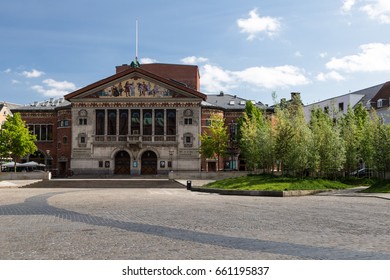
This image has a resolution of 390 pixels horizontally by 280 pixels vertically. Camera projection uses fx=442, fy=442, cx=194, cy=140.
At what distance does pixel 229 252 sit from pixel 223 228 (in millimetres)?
4093

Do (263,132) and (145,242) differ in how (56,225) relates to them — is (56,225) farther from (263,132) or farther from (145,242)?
(263,132)

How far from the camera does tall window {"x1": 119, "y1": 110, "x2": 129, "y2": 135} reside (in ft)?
230

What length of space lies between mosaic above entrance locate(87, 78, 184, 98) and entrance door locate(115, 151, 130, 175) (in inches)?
367

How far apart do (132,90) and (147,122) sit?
220 inches

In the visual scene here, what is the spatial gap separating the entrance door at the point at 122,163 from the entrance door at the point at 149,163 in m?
2.40

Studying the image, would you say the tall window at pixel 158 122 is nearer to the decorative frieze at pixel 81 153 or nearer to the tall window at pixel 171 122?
the tall window at pixel 171 122

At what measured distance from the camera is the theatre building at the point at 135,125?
69.7 m

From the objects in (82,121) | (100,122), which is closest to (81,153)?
(82,121)

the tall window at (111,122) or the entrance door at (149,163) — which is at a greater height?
the tall window at (111,122)

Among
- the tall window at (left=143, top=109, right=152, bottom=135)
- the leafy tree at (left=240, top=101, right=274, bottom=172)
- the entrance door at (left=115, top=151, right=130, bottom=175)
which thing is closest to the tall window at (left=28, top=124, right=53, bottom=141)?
the entrance door at (left=115, top=151, right=130, bottom=175)

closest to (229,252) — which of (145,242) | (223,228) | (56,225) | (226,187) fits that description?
(145,242)

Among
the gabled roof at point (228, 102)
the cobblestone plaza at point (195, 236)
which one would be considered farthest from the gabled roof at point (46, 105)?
the cobblestone plaza at point (195, 236)

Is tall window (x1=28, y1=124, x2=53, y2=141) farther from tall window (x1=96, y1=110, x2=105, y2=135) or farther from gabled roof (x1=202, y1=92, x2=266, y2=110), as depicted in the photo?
gabled roof (x1=202, y1=92, x2=266, y2=110)

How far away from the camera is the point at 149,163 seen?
7050 cm
